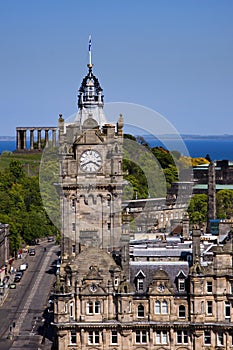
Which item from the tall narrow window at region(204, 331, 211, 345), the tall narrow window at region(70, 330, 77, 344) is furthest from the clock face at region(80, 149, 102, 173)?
the tall narrow window at region(204, 331, 211, 345)

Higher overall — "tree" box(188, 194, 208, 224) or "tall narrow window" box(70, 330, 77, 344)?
"tree" box(188, 194, 208, 224)

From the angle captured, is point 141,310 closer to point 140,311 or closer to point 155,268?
point 140,311

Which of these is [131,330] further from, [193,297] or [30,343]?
[30,343]

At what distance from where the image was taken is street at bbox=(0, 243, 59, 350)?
11000 centimetres

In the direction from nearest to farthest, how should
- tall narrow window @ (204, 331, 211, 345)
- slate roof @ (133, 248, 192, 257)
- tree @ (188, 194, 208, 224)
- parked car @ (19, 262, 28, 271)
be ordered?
tall narrow window @ (204, 331, 211, 345) < slate roof @ (133, 248, 192, 257) < parked car @ (19, 262, 28, 271) < tree @ (188, 194, 208, 224)

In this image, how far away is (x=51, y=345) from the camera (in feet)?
343

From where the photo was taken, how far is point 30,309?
127 meters

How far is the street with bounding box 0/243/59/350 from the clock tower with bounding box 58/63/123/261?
26.7ft

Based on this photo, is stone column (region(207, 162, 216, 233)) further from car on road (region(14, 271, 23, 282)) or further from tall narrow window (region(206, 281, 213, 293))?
tall narrow window (region(206, 281, 213, 293))

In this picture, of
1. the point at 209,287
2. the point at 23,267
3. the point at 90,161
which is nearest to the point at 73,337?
the point at 209,287

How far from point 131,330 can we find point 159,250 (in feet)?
26.9

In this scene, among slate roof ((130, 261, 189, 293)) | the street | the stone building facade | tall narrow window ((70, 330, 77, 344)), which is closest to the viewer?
the stone building facade

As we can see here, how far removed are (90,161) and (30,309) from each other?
22703mm

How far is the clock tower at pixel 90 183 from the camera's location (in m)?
111
